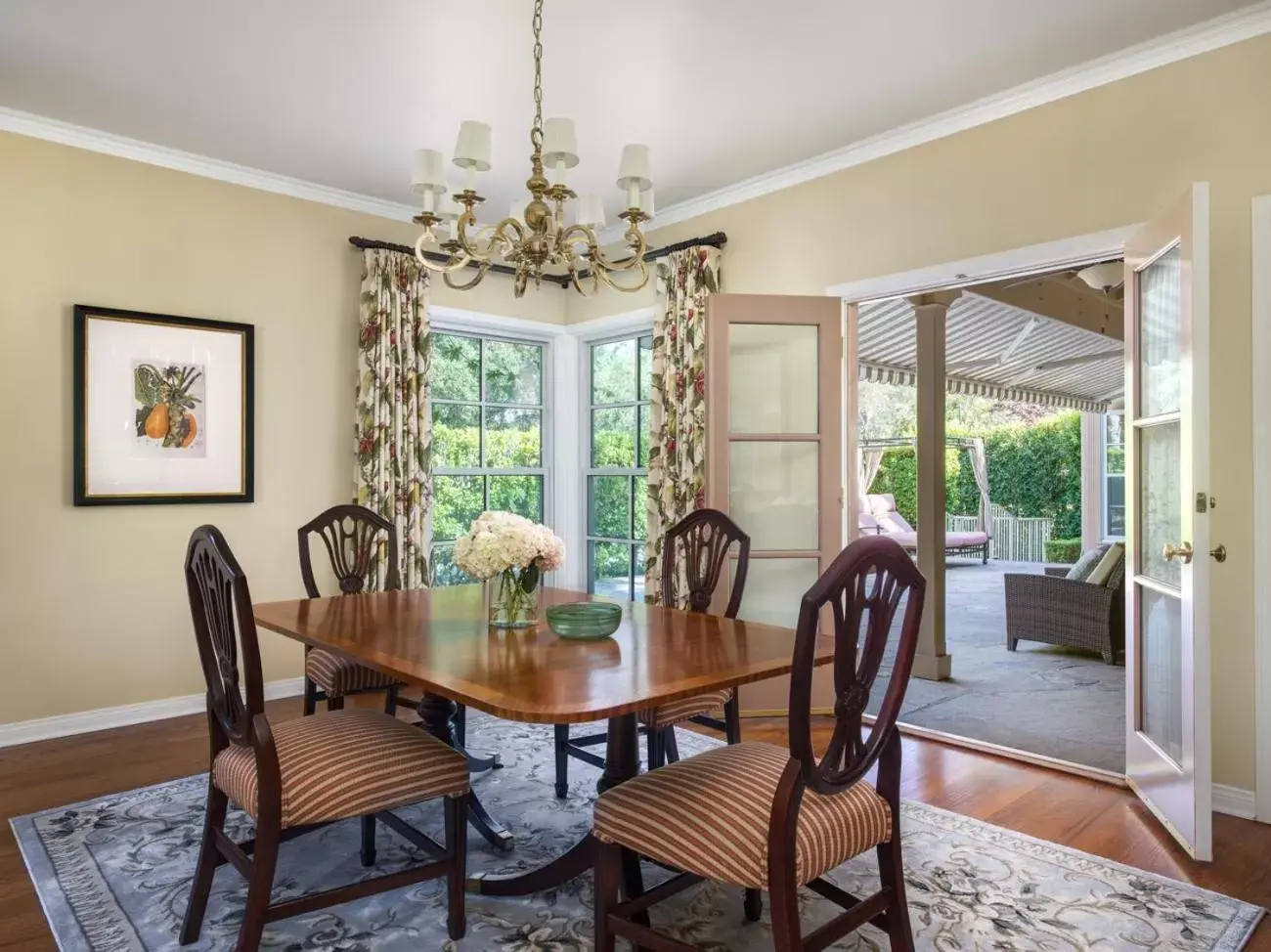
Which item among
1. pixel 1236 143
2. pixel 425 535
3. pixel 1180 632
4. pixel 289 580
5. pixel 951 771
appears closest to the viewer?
pixel 1180 632

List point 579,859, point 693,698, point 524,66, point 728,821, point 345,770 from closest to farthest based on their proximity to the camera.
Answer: point 728,821
point 345,770
point 579,859
point 693,698
point 524,66

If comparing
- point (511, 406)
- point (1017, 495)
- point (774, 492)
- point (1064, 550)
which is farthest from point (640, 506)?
point (1017, 495)

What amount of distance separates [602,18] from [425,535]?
2906mm

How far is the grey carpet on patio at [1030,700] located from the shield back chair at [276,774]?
8.71ft

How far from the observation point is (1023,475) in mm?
13039

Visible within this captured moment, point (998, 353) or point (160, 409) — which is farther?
point (998, 353)

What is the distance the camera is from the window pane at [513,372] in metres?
5.44

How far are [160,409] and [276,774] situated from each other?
273 centimetres

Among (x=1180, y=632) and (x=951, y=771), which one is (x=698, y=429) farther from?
(x=1180, y=632)

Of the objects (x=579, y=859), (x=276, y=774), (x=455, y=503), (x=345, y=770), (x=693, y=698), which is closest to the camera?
(x=276, y=774)

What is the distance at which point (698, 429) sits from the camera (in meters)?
4.49

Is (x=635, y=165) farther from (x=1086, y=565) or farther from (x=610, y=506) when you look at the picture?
(x=1086, y=565)

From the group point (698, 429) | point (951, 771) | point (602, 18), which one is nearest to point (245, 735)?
point (602, 18)

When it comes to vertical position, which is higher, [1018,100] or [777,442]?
[1018,100]
